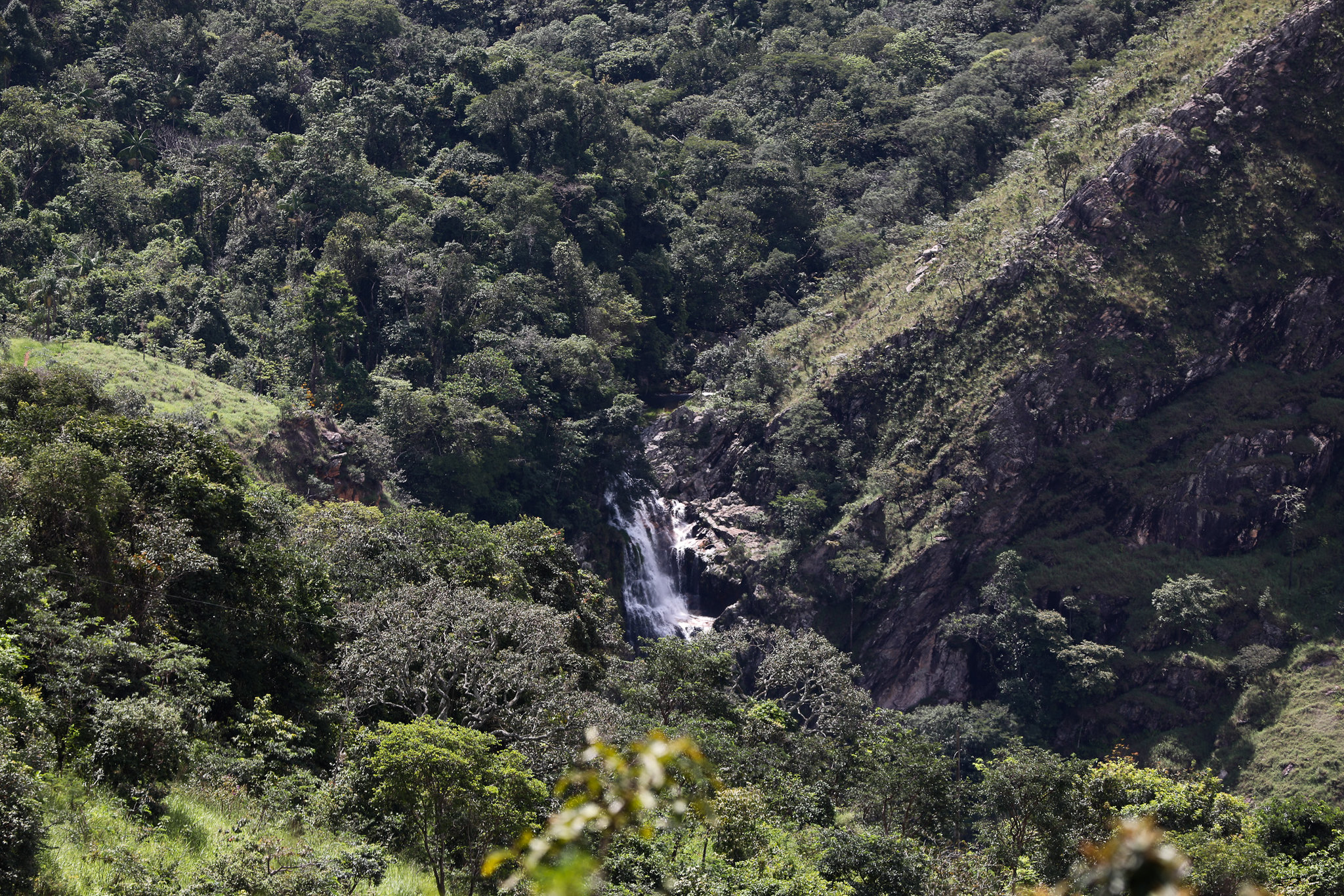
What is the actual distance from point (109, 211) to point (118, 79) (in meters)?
9.91

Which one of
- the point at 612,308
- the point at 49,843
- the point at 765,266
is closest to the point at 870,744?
the point at 49,843

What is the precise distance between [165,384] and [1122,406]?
1609 inches

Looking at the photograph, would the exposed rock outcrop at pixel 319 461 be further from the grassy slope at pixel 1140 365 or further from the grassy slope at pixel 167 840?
the grassy slope at pixel 167 840

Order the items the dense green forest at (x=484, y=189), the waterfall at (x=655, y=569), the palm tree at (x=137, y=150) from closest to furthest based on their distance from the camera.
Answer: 1. the dense green forest at (x=484, y=189)
2. the waterfall at (x=655, y=569)
3. the palm tree at (x=137, y=150)

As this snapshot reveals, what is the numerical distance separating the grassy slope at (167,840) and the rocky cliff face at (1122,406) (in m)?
32.6

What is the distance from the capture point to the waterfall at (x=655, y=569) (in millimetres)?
44781

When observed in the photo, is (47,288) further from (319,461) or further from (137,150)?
(319,461)

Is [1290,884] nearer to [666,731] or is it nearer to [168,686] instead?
[666,731]

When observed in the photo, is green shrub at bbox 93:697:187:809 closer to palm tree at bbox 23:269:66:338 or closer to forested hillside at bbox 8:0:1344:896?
forested hillside at bbox 8:0:1344:896

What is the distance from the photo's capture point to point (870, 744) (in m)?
26.7

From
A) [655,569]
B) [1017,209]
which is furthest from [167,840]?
[1017,209]

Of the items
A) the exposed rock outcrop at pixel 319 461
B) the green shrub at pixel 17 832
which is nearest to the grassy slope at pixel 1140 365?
the exposed rock outcrop at pixel 319 461

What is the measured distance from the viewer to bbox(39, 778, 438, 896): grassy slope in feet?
32.0

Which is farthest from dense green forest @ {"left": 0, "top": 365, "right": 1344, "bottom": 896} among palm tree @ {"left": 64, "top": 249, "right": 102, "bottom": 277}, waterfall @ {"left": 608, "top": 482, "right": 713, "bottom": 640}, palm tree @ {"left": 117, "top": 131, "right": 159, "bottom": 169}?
palm tree @ {"left": 117, "top": 131, "right": 159, "bottom": 169}
